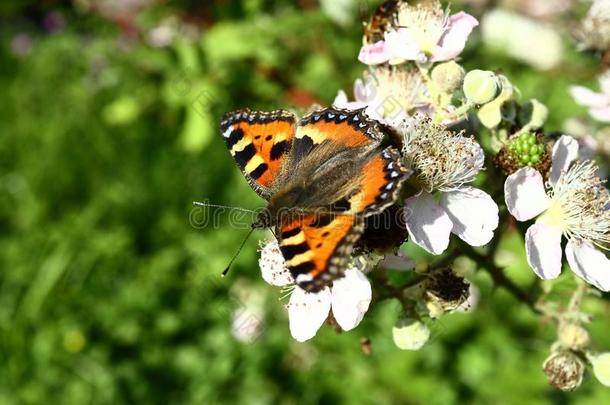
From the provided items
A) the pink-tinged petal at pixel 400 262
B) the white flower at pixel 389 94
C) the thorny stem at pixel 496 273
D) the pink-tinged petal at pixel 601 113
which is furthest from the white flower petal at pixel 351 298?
the pink-tinged petal at pixel 601 113

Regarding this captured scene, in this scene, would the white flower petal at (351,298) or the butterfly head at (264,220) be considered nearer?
the white flower petal at (351,298)

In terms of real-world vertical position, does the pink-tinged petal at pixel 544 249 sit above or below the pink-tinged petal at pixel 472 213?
below

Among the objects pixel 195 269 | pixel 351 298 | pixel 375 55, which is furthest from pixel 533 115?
pixel 195 269

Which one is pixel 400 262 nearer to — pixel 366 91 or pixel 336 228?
pixel 336 228

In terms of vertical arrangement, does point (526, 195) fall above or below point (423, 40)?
below

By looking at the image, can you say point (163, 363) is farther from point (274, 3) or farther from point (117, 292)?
point (274, 3)

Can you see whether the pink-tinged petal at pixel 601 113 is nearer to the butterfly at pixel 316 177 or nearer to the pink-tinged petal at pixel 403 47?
the pink-tinged petal at pixel 403 47

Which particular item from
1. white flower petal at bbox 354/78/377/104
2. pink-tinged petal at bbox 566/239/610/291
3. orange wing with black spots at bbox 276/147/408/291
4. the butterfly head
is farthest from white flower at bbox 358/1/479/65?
pink-tinged petal at bbox 566/239/610/291
